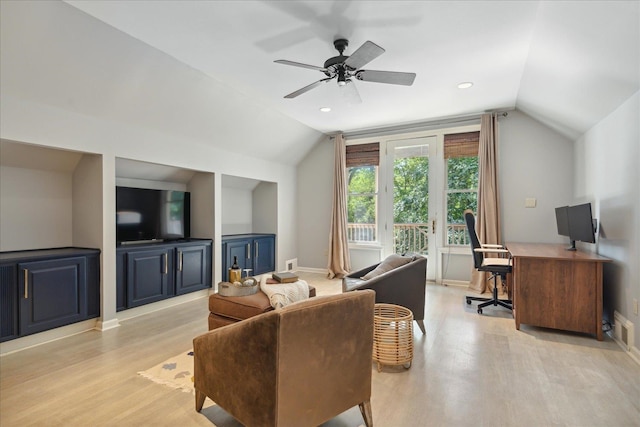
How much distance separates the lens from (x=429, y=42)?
2.86 m

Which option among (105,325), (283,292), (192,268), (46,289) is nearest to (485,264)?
(283,292)

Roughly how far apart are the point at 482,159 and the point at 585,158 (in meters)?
1.22

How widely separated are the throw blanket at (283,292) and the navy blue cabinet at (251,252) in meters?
2.00

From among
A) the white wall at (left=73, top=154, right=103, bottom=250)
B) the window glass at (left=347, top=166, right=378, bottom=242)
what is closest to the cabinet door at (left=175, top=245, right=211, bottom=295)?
the white wall at (left=73, top=154, right=103, bottom=250)

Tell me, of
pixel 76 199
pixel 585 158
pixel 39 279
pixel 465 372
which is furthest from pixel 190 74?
pixel 585 158

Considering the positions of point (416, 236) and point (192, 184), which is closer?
point (192, 184)

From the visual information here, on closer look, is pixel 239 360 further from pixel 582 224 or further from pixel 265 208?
pixel 265 208

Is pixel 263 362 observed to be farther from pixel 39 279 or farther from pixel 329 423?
pixel 39 279

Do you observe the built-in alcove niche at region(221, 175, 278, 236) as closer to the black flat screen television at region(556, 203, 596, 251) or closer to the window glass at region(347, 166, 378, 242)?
the window glass at region(347, 166, 378, 242)

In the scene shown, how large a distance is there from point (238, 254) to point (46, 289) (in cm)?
259

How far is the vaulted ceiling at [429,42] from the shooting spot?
2303mm

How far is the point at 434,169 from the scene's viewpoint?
5.36 metres

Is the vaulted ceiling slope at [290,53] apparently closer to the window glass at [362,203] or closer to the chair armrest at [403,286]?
the window glass at [362,203]

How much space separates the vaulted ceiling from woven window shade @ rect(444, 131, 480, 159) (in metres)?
1.08
